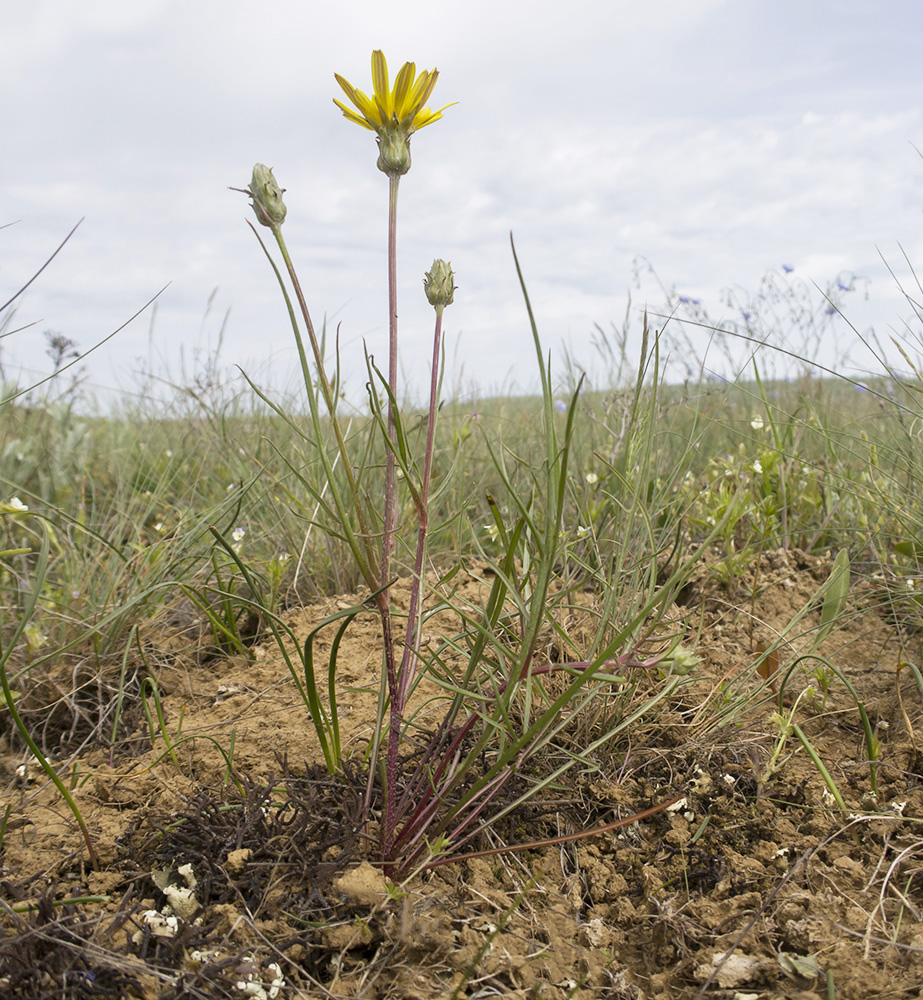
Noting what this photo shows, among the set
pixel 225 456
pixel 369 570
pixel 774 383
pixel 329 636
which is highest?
pixel 774 383

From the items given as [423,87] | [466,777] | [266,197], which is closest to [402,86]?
[423,87]

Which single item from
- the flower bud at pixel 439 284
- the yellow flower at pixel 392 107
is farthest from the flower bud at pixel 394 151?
the flower bud at pixel 439 284

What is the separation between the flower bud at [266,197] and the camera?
1.04 metres

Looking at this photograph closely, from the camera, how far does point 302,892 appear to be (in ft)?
3.79

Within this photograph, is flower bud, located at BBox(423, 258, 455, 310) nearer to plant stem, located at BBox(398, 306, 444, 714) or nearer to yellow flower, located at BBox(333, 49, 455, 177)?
plant stem, located at BBox(398, 306, 444, 714)

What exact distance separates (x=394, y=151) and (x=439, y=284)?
0.67 feet

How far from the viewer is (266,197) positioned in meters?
1.05

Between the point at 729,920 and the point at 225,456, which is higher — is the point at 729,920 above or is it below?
below

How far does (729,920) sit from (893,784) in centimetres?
54

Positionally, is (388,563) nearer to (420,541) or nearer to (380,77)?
(420,541)

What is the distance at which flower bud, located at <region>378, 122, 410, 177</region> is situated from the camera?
1108 mm

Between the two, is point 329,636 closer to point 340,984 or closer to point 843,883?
point 340,984

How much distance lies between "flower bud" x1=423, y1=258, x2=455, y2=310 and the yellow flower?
0.15 metres

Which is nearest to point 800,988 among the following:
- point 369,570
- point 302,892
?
point 302,892
